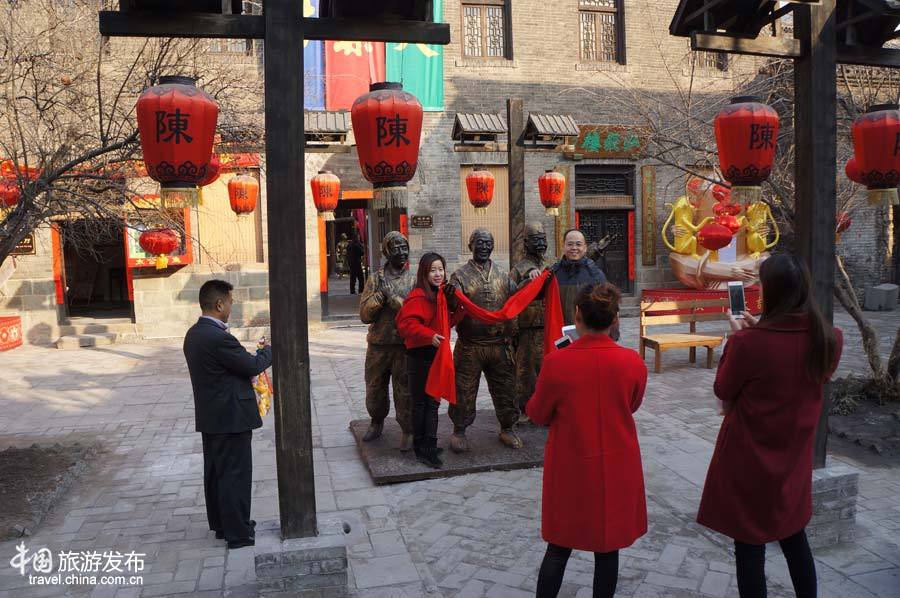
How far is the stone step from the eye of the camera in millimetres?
12156

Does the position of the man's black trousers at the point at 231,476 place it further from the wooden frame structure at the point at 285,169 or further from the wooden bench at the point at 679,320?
the wooden bench at the point at 679,320

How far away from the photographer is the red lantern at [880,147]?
4312 millimetres

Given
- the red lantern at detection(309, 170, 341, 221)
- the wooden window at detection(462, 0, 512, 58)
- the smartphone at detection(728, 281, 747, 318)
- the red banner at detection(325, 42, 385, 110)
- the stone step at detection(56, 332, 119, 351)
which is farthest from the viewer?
the wooden window at detection(462, 0, 512, 58)

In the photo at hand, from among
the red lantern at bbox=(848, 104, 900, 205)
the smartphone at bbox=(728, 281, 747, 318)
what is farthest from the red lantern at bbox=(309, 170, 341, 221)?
the smartphone at bbox=(728, 281, 747, 318)

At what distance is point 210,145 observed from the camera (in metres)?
3.63

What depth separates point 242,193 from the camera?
1105cm

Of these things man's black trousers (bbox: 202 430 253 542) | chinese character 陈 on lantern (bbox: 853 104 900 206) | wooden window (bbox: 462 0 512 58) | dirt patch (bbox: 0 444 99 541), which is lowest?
dirt patch (bbox: 0 444 99 541)

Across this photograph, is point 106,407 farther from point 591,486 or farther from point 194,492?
point 591,486

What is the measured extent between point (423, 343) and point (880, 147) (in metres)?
3.35

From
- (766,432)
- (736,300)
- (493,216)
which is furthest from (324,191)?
(766,432)

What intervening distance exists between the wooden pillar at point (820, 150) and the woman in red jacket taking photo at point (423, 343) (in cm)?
252

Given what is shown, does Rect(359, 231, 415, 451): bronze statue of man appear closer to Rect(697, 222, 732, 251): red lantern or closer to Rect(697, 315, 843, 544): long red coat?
Rect(697, 315, 843, 544): long red coat

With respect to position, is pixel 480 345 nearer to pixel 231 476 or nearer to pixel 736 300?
pixel 231 476

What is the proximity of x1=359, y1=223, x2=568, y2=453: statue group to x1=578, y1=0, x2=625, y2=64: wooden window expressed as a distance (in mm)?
10349
